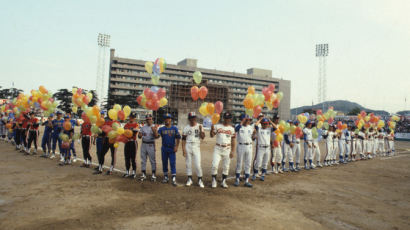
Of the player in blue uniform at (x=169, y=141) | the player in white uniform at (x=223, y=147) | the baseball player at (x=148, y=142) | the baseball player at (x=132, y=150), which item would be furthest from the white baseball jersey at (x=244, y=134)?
the baseball player at (x=132, y=150)

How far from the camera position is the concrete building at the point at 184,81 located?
63125 millimetres

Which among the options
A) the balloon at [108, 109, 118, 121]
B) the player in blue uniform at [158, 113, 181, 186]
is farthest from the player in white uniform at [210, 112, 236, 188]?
the balloon at [108, 109, 118, 121]

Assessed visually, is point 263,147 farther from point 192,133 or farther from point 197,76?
point 197,76

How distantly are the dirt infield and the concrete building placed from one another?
4781 cm

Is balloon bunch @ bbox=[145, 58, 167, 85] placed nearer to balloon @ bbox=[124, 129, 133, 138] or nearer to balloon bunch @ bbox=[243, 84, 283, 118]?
balloon @ bbox=[124, 129, 133, 138]

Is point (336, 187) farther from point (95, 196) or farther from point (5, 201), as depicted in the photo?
point (5, 201)

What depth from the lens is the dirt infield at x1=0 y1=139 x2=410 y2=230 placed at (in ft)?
14.3

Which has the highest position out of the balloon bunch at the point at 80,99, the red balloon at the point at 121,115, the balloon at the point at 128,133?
the balloon bunch at the point at 80,99

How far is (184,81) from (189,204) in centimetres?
8855

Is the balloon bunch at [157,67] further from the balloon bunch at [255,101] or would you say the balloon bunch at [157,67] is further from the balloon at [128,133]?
the balloon bunch at [255,101]

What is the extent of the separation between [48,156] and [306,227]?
37.6 feet

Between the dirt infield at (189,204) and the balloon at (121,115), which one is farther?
the balloon at (121,115)

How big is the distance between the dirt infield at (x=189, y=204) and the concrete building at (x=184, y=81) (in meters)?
47.8

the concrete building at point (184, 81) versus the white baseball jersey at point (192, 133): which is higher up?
the concrete building at point (184, 81)
